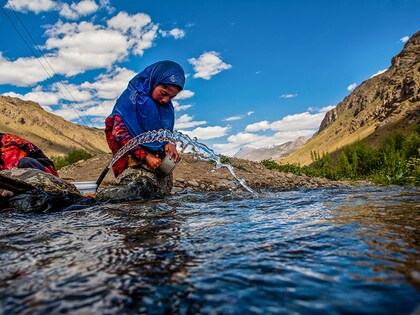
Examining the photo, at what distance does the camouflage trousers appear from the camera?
14.2 ft

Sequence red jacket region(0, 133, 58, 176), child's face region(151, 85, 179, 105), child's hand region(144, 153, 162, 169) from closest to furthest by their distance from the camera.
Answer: child's hand region(144, 153, 162, 169)
child's face region(151, 85, 179, 105)
red jacket region(0, 133, 58, 176)

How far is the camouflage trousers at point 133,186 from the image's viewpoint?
4332 millimetres

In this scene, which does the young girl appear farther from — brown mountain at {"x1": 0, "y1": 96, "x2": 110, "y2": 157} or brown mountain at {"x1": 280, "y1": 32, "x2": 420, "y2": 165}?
brown mountain at {"x1": 0, "y1": 96, "x2": 110, "y2": 157}

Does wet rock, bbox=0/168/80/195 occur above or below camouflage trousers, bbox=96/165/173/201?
above

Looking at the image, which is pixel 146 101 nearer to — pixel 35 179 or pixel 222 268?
pixel 35 179

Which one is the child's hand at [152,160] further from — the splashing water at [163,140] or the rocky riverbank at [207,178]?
the rocky riverbank at [207,178]

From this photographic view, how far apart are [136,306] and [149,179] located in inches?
139

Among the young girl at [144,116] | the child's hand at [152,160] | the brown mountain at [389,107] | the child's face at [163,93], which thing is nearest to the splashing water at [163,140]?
the young girl at [144,116]

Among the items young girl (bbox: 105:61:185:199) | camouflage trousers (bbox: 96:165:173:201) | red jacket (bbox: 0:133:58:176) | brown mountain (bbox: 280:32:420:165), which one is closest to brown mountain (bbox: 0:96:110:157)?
brown mountain (bbox: 280:32:420:165)

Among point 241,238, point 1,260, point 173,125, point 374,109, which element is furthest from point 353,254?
point 374,109

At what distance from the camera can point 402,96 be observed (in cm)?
11462

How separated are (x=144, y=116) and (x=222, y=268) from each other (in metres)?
3.27

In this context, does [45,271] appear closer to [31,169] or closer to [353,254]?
[353,254]

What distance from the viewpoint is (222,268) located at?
1.26 m
